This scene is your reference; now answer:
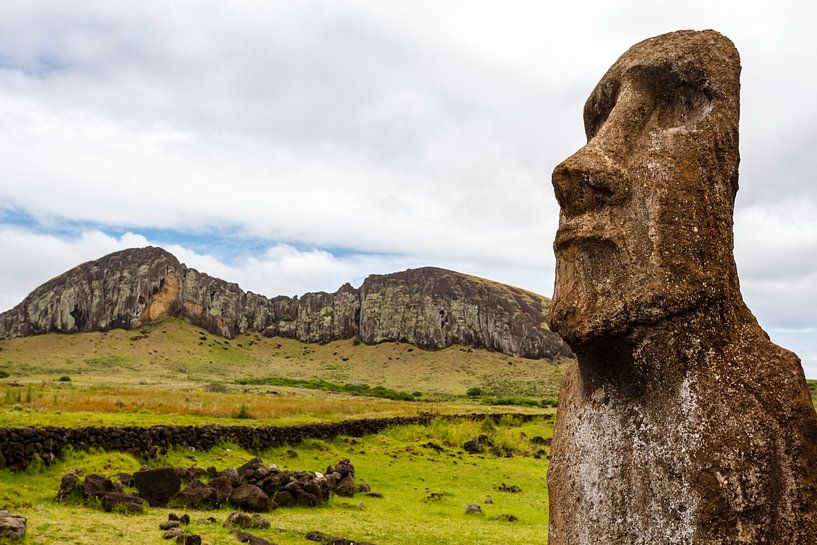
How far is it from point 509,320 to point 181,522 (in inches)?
5290

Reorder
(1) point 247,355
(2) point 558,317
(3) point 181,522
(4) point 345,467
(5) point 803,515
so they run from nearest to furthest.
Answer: (5) point 803,515 < (2) point 558,317 < (3) point 181,522 < (4) point 345,467 < (1) point 247,355

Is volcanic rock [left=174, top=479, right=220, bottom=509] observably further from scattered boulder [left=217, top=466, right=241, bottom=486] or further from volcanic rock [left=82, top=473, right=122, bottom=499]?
volcanic rock [left=82, top=473, right=122, bottom=499]

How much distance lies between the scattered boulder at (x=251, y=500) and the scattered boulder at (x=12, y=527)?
5743mm

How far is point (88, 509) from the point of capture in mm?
14734

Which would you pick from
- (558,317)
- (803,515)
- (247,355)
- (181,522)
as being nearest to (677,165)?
(558,317)

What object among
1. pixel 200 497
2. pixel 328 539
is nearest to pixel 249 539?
pixel 328 539

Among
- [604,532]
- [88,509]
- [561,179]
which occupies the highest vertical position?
[561,179]

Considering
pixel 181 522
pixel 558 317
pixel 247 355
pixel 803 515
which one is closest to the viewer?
pixel 803 515

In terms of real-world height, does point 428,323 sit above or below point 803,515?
above

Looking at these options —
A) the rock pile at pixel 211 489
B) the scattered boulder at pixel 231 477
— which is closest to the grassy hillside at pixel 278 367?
the rock pile at pixel 211 489

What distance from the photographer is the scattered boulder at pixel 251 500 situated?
54.0 ft

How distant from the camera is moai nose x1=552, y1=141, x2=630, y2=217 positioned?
4.92 meters

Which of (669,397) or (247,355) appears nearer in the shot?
(669,397)

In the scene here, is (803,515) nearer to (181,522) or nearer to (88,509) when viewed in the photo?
(181,522)
